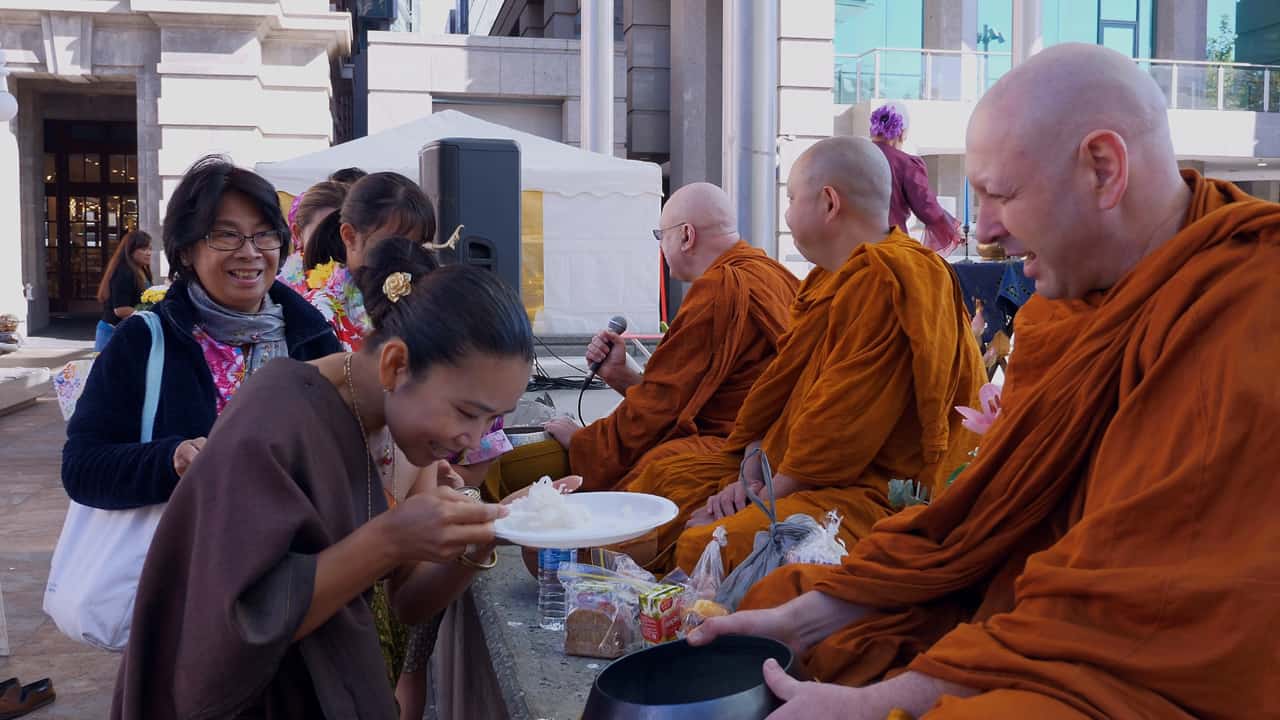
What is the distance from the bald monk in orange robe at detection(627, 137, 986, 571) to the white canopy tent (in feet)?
21.8

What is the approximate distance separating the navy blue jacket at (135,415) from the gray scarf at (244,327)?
0.03 meters

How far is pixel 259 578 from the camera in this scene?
5.87 ft

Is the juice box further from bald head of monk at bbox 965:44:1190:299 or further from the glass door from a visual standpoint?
the glass door

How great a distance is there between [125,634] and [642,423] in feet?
7.54

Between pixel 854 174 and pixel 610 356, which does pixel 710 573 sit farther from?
pixel 610 356

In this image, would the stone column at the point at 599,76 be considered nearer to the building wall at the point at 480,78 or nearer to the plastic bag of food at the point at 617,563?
the building wall at the point at 480,78

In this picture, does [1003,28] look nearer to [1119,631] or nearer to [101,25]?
[101,25]

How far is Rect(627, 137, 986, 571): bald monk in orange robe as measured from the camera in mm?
3318

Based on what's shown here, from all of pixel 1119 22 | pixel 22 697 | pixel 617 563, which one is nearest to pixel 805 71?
pixel 1119 22

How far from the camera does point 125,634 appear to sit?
253cm

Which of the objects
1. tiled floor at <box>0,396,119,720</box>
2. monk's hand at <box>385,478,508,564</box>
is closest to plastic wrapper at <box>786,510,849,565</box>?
monk's hand at <box>385,478,508,564</box>

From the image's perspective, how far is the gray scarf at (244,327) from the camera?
112 inches

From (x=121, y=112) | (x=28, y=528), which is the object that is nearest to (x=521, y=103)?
(x=121, y=112)

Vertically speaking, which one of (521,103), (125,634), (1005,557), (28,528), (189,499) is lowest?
(28,528)
